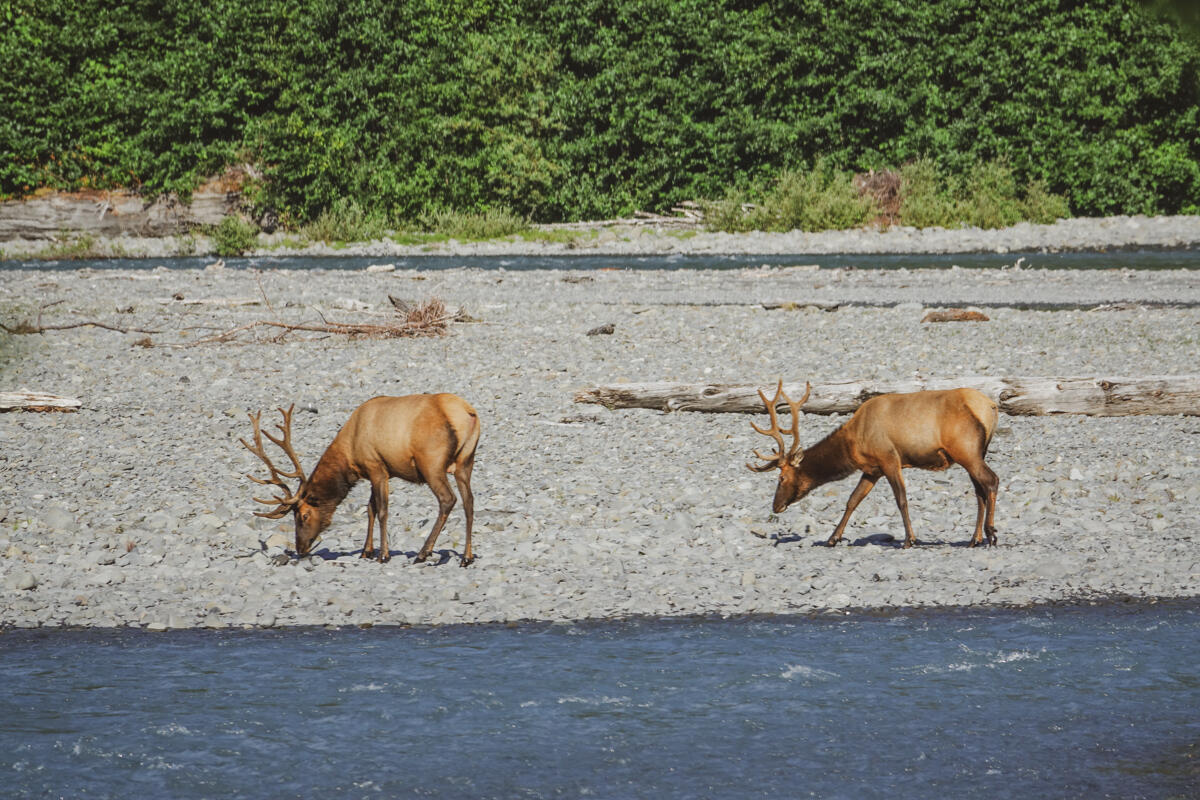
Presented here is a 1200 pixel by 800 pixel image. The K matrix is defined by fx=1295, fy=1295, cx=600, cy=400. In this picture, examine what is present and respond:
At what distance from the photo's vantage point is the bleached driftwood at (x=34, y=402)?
12.0 metres

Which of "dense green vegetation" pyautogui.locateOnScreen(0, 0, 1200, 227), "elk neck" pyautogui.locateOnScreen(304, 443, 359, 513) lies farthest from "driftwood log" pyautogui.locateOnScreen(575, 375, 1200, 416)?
"dense green vegetation" pyautogui.locateOnScreen(0, 0, 1200, 227)

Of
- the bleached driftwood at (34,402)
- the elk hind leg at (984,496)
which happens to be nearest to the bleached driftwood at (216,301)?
the bleached driftwood at (34,402)

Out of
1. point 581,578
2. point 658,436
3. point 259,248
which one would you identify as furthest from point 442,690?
point 259,248

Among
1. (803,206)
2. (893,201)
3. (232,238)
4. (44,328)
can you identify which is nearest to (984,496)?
(44,328)

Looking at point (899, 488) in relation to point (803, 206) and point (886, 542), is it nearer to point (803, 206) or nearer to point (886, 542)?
point (886, 542)

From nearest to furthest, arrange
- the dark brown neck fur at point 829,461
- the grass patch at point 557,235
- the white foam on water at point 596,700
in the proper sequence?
the white foam on water at point 596,700
the dark brown neck fur at point 829,461
the grass patch at point 557,235

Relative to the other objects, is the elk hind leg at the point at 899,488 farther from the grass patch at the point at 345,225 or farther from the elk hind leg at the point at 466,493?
the grass patch at the point at 345,225

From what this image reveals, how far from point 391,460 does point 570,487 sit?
2148 millimetres

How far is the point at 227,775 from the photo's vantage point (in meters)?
5.39

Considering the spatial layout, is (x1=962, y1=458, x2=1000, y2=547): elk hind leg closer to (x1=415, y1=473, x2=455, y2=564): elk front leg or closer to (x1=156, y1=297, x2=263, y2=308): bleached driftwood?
(x1=415, y1=473, x2=455, y2=564): elk front leg

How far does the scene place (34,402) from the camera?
12.0m

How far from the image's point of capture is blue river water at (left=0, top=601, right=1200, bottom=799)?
17.5 ft

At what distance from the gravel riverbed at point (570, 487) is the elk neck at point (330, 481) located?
371 mm

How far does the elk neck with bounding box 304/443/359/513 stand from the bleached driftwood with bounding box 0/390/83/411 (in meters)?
4.99
